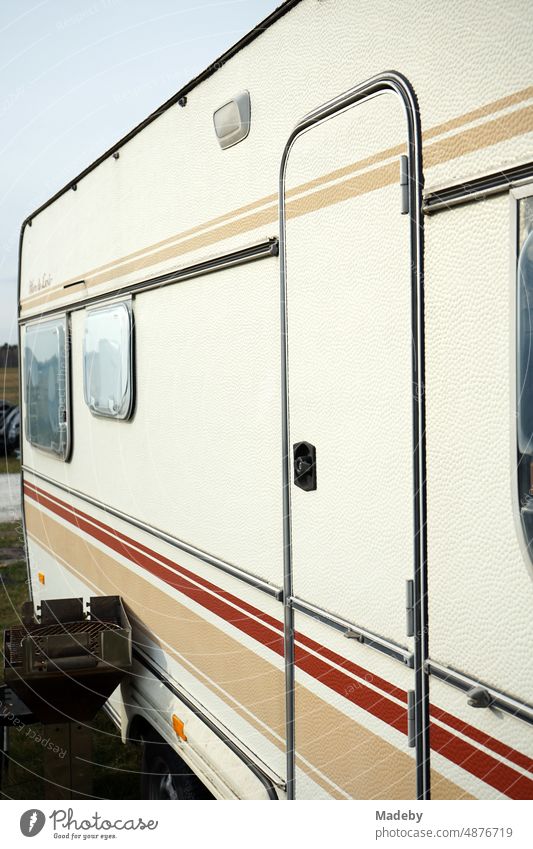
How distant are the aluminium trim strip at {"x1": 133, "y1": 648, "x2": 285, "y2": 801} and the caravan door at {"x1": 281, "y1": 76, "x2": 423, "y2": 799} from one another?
15cm

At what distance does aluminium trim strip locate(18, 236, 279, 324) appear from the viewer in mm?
2384

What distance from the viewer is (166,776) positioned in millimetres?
3326

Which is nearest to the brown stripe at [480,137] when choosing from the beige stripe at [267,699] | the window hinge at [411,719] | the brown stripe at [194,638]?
the window hinge at [411,719]

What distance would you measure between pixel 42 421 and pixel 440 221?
→ 3726mm

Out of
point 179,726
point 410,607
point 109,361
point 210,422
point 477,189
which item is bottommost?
point 179,726

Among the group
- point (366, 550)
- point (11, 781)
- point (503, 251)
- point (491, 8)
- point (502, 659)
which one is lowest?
point (11, 781)

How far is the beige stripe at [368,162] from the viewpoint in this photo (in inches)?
61.6

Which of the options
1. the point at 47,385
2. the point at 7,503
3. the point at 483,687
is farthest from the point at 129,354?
the point at 7,503

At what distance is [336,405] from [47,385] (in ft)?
10.2
